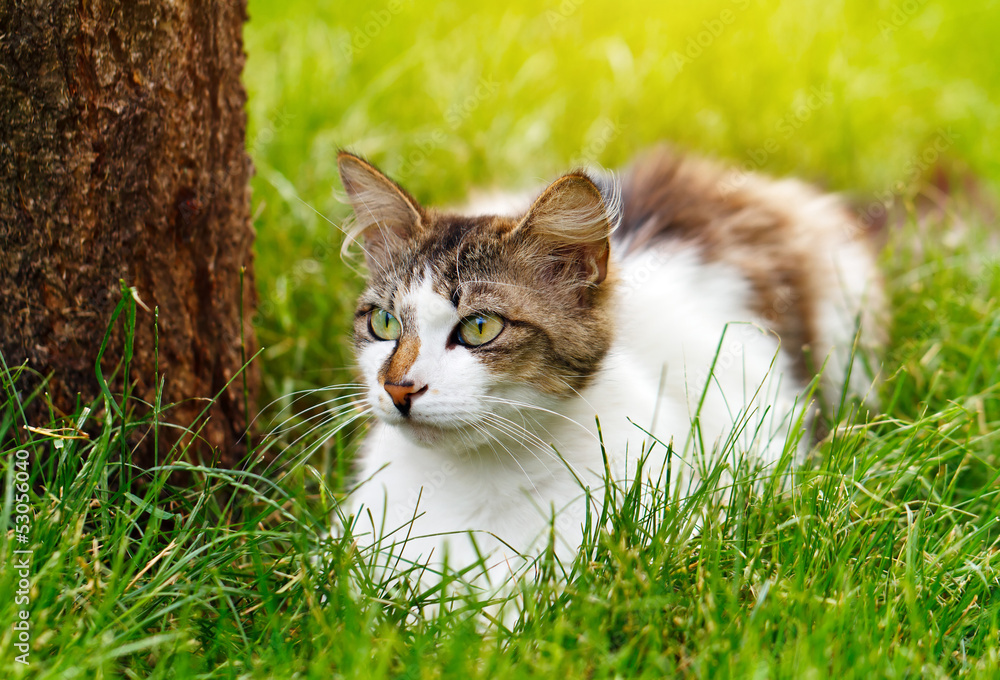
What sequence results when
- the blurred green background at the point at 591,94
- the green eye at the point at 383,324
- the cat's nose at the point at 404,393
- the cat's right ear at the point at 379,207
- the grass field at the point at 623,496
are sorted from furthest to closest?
1. the blurred green background at the point at 591,94
2. the cat's right ear at the point at 379,207
3. the green eye at the point at 383,324
4. the cat's nose at the point at 404,393
5. the grass field at the point at 623,496

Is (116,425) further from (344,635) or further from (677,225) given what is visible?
(677,225)

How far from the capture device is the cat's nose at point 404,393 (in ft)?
5.82

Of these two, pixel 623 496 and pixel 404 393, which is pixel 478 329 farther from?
pixel 623 496

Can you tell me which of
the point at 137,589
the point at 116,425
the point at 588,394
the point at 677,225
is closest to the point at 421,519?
the point at 588,394

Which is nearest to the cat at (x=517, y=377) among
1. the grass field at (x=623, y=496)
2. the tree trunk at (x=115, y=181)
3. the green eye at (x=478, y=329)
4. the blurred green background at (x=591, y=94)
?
the green eye at (x=478, y=329)

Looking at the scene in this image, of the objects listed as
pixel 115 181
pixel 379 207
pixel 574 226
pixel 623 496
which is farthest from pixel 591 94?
pixel 623 496

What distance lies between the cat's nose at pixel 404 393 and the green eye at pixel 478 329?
21 cm

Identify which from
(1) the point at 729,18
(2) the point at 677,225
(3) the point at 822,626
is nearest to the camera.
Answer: (3) the point at 822,626

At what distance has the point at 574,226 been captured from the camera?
200 cm

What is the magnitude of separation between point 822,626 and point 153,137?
192 centimetres

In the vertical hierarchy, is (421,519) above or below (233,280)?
below

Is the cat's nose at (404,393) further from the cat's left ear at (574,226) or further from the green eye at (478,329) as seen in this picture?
the cat's left ear at (574,226)

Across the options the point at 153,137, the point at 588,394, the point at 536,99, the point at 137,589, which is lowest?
the point at 137,589

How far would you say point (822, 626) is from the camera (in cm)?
152
